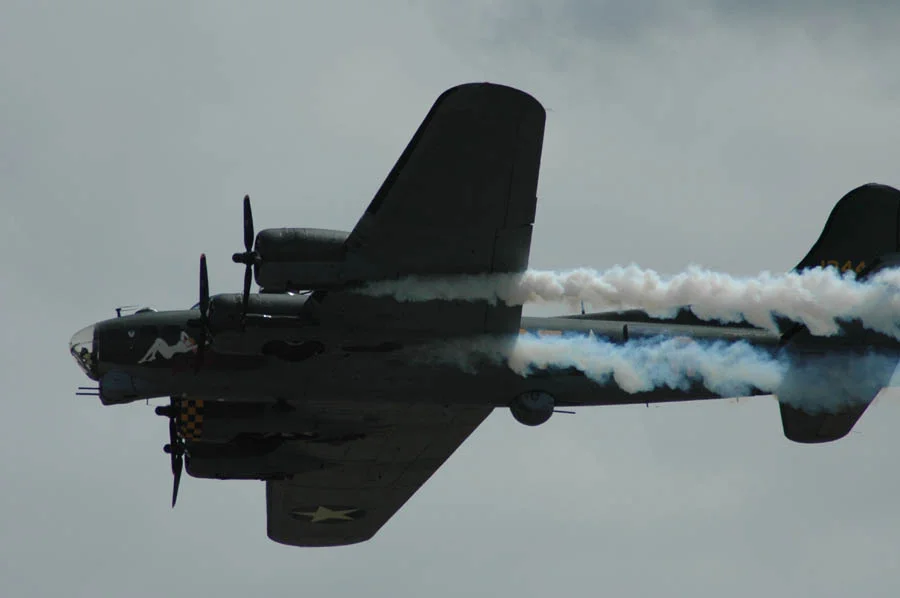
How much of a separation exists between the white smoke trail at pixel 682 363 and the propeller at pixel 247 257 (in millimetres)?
3600

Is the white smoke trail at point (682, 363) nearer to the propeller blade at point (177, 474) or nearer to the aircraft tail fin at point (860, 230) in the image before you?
the aircraft tail fin at point (860, 230)

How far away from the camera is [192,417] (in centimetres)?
2650

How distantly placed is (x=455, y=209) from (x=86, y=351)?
698cm

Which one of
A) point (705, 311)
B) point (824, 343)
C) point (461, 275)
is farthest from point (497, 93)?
point (824, 343)

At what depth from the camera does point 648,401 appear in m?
25.7

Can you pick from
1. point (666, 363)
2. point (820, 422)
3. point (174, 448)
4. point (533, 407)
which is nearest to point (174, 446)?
point (174, 448)

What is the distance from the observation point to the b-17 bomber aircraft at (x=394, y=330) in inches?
873

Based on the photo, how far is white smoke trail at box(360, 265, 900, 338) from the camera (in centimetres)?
2462

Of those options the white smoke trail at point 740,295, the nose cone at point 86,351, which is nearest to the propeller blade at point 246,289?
the nose cone at point 86,351

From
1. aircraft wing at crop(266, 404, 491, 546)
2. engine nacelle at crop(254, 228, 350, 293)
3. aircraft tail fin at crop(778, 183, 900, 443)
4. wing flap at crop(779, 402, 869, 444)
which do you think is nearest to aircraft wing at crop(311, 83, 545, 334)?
engine nacelle at crop(254, 228, 350, 293)

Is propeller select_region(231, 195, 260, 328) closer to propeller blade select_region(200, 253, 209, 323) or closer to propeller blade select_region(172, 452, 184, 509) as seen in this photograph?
propeller blade select_region(200, 253, 209, 323)

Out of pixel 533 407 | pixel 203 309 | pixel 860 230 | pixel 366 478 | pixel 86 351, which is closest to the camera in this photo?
pixel 203 309

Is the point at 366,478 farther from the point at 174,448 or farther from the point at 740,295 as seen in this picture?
the point at 740,295

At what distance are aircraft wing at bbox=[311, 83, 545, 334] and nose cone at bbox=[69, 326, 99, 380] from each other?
3999 millimetres
